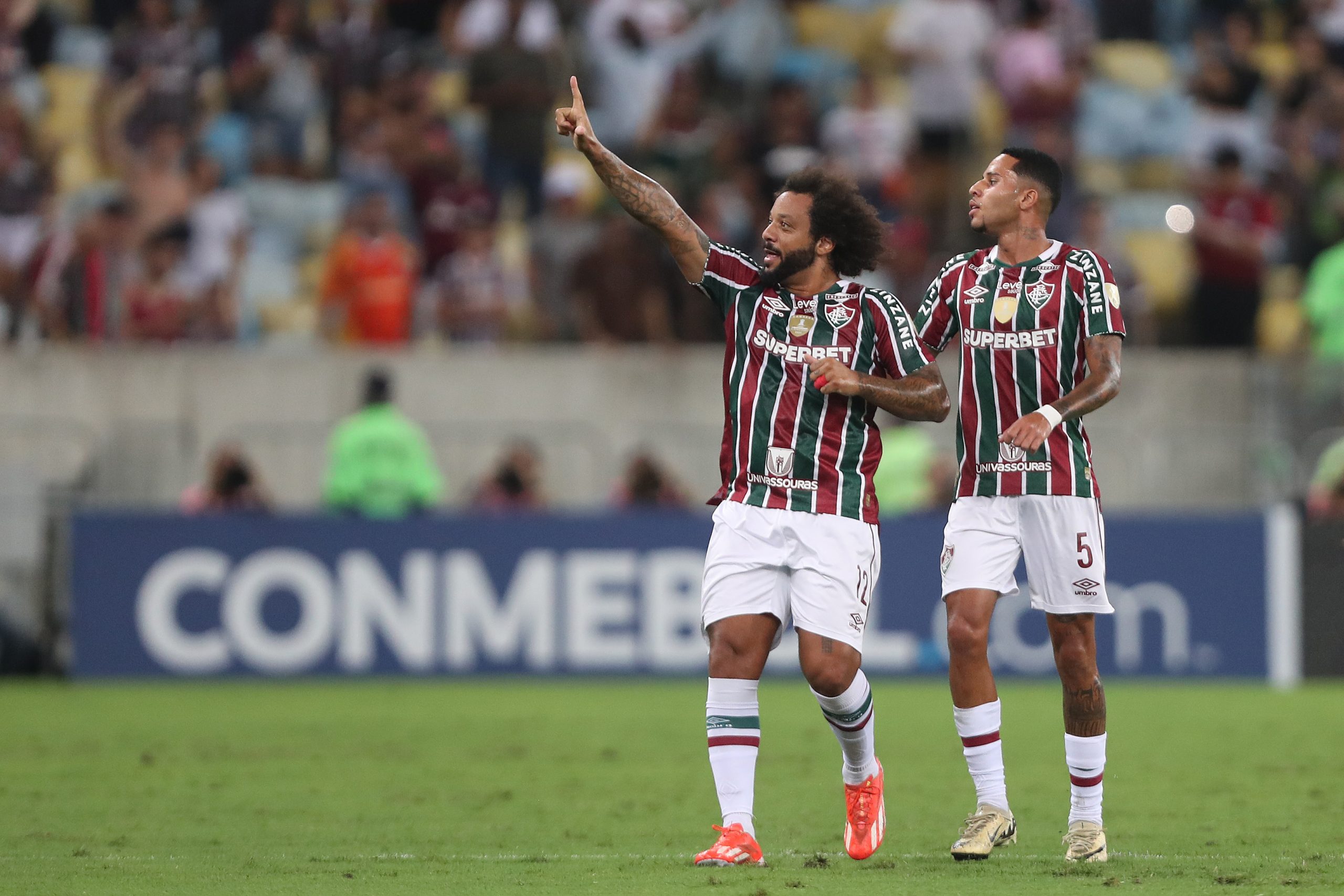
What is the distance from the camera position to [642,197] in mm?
7305

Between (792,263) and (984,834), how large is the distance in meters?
2.18

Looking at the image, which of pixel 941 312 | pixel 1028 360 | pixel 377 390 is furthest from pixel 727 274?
pixel 377 390

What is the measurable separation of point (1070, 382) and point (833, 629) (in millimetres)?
1327

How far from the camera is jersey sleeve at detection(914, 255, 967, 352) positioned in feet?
25.4

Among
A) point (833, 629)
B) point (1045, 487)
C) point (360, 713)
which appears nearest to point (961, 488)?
point (1045, 487)

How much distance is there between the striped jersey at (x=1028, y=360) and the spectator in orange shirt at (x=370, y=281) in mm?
10160

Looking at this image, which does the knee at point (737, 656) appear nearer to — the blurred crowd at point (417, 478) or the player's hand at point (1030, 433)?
the player's hand at point (1030, 433)

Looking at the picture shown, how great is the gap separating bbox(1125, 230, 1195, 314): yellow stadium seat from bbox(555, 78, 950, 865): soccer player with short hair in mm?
12108

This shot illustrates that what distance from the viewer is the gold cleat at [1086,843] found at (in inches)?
282

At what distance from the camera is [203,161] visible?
1775 cm

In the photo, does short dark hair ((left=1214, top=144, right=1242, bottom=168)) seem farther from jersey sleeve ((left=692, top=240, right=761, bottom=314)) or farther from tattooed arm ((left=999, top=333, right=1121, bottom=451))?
jersey sleeve ((left=692, top=240, right=761, bottom=314))

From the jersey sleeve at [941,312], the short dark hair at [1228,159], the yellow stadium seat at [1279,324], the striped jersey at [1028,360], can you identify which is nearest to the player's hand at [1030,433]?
the striped jersey at [1028,360]

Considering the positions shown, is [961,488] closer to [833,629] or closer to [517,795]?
[833,629]

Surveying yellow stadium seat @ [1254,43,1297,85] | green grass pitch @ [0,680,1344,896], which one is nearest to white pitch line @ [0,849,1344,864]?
green grass pitch @ [0,680,1344,896]
